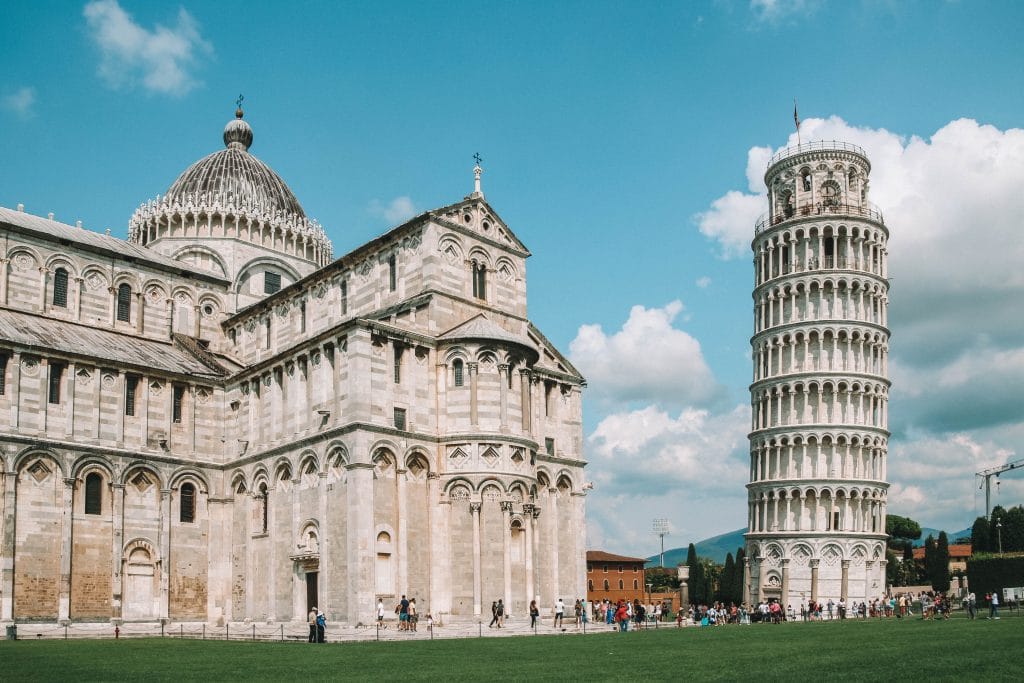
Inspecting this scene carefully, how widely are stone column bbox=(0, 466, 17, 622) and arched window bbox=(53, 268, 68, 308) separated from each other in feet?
36.4

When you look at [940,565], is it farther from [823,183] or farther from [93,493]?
[93,493]

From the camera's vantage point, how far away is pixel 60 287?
49062mm

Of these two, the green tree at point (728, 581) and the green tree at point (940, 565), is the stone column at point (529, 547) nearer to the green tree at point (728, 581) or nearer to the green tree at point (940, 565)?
the green tree at point (728, 581)

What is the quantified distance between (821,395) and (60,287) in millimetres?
52038

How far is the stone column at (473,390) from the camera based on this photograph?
135 ft

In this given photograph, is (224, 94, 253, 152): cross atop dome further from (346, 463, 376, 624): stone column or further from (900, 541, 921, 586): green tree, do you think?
(900, 541, 921, 586): green tree

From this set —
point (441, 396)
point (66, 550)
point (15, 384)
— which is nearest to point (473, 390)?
point (441, 396)

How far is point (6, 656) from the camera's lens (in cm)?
2597

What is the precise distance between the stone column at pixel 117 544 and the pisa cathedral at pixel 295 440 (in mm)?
91

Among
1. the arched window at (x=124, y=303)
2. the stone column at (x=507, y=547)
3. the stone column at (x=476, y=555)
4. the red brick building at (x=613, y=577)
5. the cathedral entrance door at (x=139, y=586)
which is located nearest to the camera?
the stone column at (x=476, y=555)

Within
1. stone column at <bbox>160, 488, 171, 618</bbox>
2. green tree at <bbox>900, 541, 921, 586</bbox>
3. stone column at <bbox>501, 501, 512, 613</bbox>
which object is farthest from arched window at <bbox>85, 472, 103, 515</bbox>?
green tree at <bbox>900, 541, 921, 586</bbox>

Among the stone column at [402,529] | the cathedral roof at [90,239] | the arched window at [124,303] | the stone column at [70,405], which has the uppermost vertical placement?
the cathedral roof at [90,239]

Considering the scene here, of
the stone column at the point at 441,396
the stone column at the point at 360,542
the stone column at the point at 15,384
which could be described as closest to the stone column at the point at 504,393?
the stone column at the point at 441,396

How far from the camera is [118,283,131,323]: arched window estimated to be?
167ft
